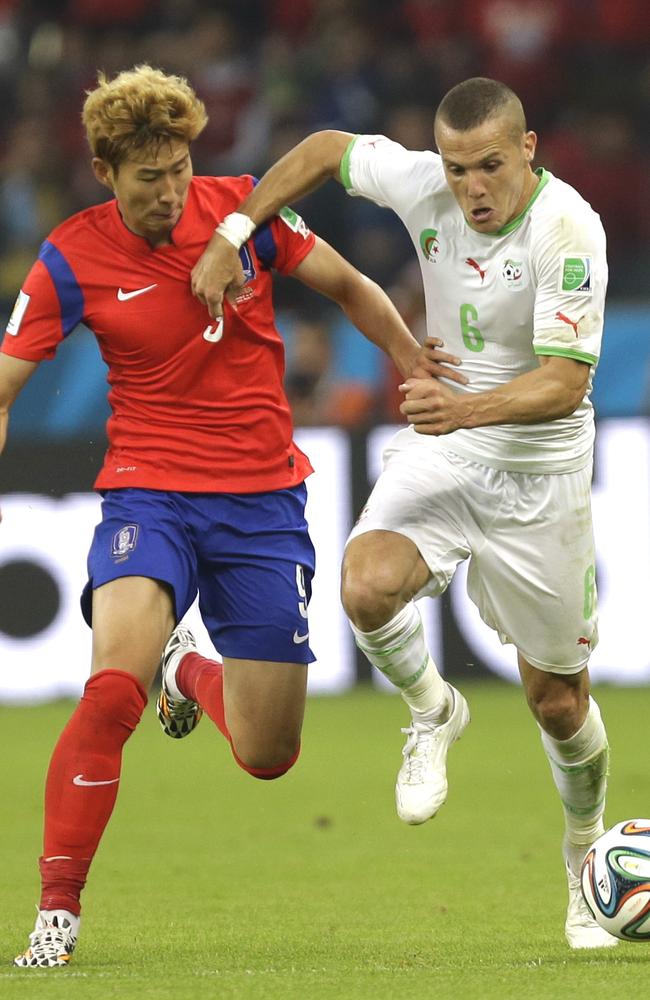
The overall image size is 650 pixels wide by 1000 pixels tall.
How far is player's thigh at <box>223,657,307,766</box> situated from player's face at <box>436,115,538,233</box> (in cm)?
154

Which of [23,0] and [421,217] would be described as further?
[23,0]

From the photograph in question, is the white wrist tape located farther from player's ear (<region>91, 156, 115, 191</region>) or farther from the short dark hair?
the short dark hair

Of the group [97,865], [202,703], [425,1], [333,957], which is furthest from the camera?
[425,1]

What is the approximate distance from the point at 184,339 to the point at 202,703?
1.43 m

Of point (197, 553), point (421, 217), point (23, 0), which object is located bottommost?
point (197, 553)

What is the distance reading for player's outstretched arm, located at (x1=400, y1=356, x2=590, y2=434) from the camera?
499 centimetres

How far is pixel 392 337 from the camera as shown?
566 centimetres

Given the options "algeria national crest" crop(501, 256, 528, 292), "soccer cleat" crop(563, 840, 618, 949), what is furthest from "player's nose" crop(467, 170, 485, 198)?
"soccer cleat" crop(563, 840, 618, 949)

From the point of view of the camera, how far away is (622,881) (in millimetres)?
4672

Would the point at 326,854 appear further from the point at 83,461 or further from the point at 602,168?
the point at 602,168

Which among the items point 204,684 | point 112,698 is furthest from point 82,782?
point 204,684

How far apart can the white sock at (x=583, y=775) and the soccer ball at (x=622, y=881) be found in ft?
2.47

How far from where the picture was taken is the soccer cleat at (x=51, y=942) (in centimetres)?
470

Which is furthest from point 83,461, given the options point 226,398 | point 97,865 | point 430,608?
point 226,398
